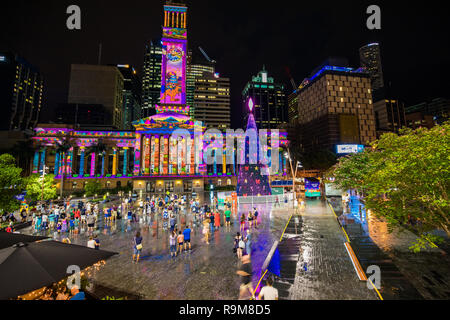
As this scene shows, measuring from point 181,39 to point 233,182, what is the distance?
5025 cm

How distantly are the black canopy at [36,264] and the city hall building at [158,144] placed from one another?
5368 centimetres

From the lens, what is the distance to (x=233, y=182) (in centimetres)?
7100

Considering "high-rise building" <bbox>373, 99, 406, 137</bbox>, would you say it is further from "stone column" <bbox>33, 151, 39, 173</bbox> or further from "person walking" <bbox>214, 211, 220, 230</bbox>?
"stone column" <bbox>33, 151, 39, 173</bbox>

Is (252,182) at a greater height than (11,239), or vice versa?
(252,182)

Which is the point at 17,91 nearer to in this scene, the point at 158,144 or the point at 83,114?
the point at 83,114

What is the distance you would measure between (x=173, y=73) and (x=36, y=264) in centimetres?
6890

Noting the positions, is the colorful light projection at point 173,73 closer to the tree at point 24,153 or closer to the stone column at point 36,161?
the tree at point 24,153

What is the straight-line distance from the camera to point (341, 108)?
101250 mm

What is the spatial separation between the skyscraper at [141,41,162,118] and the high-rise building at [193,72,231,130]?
6034 centimetres

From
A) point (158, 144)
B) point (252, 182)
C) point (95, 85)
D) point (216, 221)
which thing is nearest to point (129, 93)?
point (95, 85)

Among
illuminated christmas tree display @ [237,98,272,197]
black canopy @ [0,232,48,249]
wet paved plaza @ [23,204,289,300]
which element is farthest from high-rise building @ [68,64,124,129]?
black canopy @ [0,232,48,249]

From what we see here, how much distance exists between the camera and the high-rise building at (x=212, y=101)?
129125 millimetres
